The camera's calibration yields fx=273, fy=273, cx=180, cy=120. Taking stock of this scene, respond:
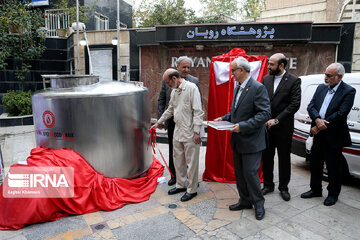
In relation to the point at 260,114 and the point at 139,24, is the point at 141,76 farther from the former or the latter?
the point at 139,24

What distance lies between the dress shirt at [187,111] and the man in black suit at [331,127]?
159cm

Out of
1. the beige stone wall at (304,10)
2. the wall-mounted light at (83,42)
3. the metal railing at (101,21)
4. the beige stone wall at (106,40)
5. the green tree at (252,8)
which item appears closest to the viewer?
the beige stone wall at (106,40)

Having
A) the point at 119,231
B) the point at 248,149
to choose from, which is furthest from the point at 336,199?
the point at 119,231

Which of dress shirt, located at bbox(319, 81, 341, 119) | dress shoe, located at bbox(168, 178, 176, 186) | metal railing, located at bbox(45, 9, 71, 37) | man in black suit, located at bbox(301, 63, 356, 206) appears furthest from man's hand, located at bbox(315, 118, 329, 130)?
metal railing, located at bbox(45, 9, 71, 37)

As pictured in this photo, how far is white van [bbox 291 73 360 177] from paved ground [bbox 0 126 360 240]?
53 centimetres

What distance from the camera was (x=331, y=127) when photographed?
3.60 metres

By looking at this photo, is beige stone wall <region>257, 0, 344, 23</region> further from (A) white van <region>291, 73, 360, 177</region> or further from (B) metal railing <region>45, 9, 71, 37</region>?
(A) white van <region>291, 73, 360, 177</region>

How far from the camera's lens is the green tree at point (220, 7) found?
92.4ft

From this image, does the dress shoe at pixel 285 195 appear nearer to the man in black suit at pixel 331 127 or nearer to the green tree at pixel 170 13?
the man in black suit at pixel 331 127

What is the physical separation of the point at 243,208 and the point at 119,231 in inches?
63.3

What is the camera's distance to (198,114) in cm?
378

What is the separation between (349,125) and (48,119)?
178 inches

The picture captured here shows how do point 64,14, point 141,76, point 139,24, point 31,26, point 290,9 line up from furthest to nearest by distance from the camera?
1. point 139,24
2. point 290,9
3. point 64,14
4. point 31,26
5. point 141,76

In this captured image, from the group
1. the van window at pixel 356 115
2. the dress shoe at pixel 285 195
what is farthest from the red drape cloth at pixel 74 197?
the van window at pixel 356 115
